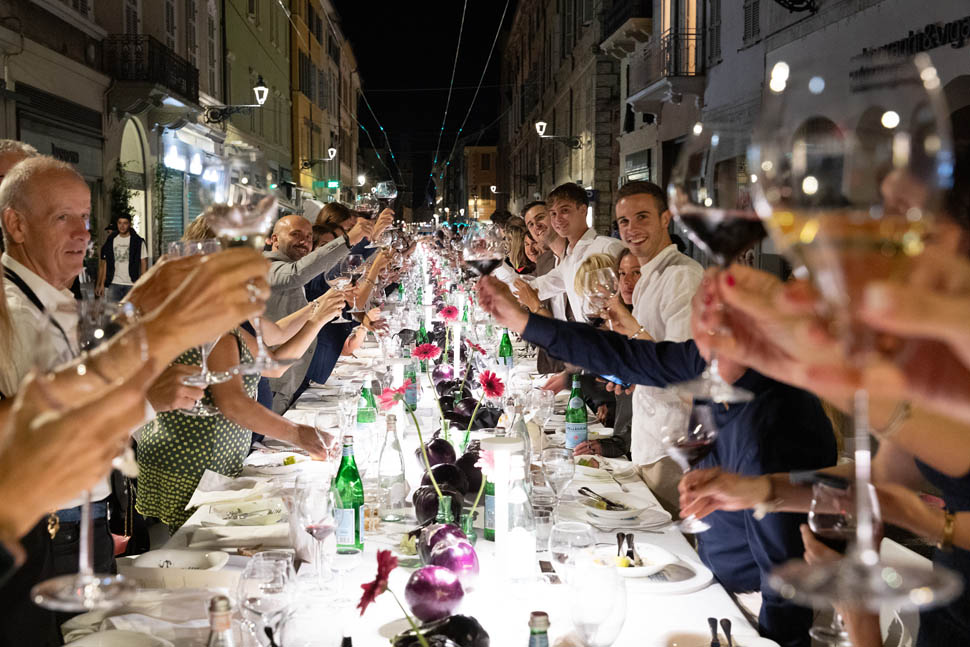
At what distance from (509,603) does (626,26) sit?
14.9m

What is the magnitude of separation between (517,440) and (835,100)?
4.34 feet

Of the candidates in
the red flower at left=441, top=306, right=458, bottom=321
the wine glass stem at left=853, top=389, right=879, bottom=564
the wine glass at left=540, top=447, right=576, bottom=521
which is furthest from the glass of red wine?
the red flower at left=441, top=306, right=458, bottom=321

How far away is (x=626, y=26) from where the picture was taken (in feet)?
50.5

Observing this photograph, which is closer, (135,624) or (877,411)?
(877,411)

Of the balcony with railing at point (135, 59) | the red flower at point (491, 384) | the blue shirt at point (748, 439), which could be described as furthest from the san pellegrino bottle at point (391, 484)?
the balcony with railing at point (135, 59)

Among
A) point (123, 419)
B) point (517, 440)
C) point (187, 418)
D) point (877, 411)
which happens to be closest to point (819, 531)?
point (877, 411)

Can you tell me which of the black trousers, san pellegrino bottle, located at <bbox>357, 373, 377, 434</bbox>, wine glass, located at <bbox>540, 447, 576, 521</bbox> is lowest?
the black trousers

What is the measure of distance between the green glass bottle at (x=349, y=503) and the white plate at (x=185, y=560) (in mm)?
283

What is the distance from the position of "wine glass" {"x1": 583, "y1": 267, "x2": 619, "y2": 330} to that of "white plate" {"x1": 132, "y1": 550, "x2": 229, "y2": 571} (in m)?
1.88

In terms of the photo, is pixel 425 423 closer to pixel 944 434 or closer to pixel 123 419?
pixel 944 434

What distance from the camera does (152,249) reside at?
15344mm

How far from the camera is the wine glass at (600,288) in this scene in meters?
3.46

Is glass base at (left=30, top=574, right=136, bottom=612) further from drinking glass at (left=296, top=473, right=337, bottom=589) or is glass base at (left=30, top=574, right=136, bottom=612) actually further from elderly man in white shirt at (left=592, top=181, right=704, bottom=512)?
elderly man in white shirt at (left=592, top=181, right=704, bottom=512)

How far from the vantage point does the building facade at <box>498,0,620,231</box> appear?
18.4m
